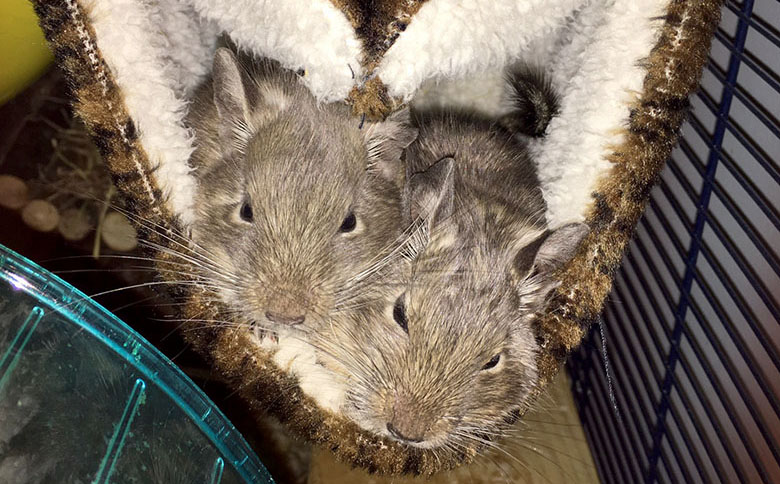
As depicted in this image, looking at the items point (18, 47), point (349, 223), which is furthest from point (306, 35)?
point (18, 47)

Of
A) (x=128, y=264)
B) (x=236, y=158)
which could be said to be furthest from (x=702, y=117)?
(x=128, y=264)

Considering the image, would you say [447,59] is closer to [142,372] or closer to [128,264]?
[142,372]

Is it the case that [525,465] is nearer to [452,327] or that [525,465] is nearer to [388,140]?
[452,327]

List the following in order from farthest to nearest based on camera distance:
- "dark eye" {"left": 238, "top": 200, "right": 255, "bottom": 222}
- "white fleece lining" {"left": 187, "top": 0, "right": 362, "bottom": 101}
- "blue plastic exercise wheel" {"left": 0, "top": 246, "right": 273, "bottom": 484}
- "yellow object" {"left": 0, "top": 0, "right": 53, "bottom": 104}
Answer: "yellow object" {"left": 0, "top": 0, "right": 53, "bottom": 104}
"dark eye" {"left": 238, "top": 200, "right": 255, "bottom": 222}
"white fleece lining" {"left": 187, "top": 0, "right": 362, "bottom": 101}
"blue plastic exercise wheel" {"left": 0, "top": 246, "right": 273, "bottom": 484}

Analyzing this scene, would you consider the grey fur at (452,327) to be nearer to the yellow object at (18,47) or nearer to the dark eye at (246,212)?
the dark eye at (246,212)

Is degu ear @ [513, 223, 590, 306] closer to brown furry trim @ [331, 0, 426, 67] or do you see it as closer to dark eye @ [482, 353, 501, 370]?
dark eye @ [482, 353, 501, 370]

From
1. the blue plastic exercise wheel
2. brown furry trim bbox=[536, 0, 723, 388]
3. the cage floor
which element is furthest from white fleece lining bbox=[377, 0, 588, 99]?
the cage floor
